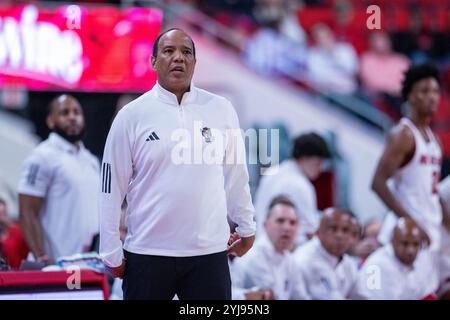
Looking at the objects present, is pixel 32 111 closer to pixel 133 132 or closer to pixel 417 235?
pixel 417 235

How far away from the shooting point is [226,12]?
12555 mm

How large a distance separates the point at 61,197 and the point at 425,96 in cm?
242

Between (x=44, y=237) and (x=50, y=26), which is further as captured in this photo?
(x=50, y=26)

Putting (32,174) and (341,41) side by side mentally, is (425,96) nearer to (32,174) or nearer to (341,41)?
(32,174)

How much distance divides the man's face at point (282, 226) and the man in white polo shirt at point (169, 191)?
6.86 feet

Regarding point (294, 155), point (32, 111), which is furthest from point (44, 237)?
point (32, 111)

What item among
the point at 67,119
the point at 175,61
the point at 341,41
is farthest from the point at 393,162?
the point at 341,41

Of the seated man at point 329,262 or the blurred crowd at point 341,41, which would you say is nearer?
the seated man at point 329,262

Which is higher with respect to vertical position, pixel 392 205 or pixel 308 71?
pixel 308 71

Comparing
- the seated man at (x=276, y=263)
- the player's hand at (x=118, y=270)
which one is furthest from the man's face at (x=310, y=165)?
the player's hand at (x=118, y=270)

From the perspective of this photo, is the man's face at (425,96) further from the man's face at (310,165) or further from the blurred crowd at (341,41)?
the blurred crowd at (341,41)

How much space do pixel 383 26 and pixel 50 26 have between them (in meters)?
5.48

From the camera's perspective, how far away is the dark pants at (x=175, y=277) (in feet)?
12.9

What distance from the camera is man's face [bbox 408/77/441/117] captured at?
643 centimetres
